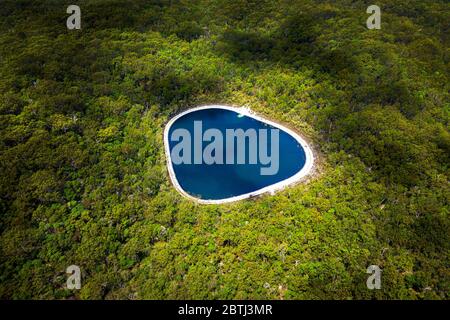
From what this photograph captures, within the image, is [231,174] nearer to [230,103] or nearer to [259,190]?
[259,190]

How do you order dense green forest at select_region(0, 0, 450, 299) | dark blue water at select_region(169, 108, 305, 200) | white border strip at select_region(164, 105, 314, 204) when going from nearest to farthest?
dense green forest at select_region(0, 0, 450, 299) → white border strip at select_region(164, 105, 314, 204) → dark blue water at select_region(169, 108, 305, 200)

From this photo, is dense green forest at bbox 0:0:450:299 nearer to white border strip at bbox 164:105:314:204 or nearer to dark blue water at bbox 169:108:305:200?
white border strip at bbox 164:105:314:204

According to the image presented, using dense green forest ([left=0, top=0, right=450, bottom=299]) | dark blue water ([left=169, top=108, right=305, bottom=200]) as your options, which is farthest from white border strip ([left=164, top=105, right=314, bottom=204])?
dense green forest ([left=0, top=0, right=450, bottom=299])

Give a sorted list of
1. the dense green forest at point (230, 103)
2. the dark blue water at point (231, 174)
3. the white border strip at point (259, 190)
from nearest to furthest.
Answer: the dense green forest at point (230, 103), the white border strip at point (259, 190), the dark blue water at point (231, 174)

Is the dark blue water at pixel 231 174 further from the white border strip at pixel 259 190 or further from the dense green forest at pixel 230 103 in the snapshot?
the dense green forest at pixel 230 103

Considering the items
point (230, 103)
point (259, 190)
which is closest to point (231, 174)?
point (259, 190)

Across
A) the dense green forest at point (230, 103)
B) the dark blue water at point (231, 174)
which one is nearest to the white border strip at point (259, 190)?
the dark blue water at point (231, 174)

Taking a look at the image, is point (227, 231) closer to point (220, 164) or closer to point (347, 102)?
point (220, 164)
